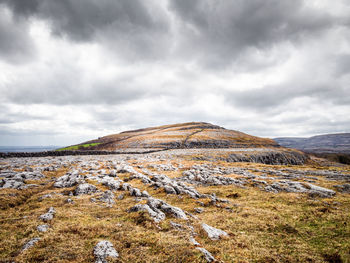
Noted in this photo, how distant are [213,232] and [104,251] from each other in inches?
259

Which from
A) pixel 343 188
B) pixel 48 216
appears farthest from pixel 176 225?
pixel 343 188

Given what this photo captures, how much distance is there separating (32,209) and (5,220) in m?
1.90

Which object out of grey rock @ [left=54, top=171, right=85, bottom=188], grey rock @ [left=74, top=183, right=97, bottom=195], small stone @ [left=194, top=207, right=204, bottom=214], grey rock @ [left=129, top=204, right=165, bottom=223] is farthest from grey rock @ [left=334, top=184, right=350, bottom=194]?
grey rock @ [left=54, top=171, right=85, bottom=188]

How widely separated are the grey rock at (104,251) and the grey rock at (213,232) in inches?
221

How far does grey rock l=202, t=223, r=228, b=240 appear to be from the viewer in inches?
379

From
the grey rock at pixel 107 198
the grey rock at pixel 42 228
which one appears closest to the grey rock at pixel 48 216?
the grey rock at pixel 42 228

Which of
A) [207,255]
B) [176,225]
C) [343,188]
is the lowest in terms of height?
[343,188]

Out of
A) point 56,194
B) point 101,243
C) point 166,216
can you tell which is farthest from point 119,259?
point 56,194

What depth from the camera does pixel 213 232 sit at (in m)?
10.1

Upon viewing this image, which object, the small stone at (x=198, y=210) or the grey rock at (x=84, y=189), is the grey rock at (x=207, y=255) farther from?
the grey rock at (x=84, y=189)

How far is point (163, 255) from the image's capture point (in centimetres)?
756

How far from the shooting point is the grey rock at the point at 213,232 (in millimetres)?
9630

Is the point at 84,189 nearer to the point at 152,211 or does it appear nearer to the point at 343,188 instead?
the point at 152,211

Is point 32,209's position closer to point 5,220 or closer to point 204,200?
point 5,220
